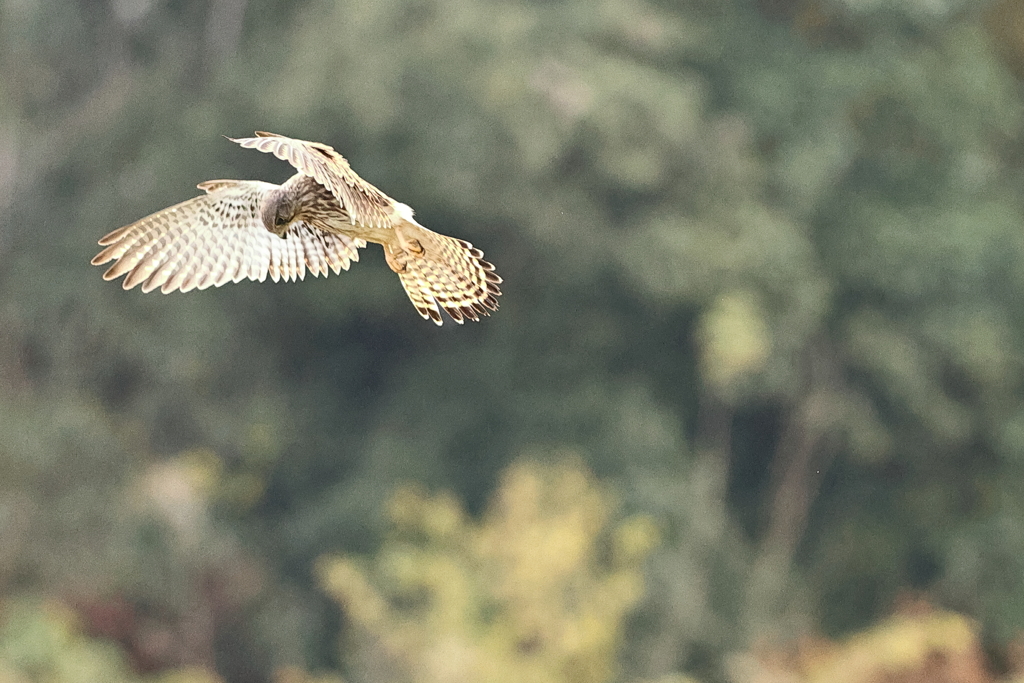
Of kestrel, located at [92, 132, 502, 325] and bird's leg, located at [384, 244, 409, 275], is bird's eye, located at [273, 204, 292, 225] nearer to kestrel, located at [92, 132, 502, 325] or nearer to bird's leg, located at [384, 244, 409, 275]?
kestrel, located at [92, 132, 502, 325]

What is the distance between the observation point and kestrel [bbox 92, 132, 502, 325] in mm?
5227

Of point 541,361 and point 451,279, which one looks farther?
point 541,361

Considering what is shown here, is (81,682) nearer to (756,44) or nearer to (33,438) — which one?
(33,438)

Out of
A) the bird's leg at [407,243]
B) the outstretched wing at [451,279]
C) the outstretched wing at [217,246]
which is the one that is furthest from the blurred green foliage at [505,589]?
the bird's leg at [407,243]

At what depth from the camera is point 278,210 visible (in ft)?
17.5

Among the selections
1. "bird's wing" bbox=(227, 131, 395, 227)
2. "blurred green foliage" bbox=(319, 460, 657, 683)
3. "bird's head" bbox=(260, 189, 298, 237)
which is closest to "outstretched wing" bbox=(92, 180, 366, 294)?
"bird's head" bbox=(260, 189, 298, 237)

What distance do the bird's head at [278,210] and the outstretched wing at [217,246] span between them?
0.10m

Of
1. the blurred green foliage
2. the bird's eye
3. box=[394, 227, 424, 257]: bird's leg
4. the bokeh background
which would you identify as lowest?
box=[394, 227, 424, 257]: bird's leg

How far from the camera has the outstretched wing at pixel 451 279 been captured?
525cm

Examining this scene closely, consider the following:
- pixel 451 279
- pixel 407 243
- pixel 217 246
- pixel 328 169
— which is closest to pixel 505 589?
pixel 217 246

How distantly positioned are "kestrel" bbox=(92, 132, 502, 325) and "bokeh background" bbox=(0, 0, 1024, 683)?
786 centimetres

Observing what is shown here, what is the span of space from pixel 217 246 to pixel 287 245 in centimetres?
25

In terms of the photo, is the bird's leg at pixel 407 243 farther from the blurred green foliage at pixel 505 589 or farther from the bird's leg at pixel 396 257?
the blurred green foliage at pixel 505 589

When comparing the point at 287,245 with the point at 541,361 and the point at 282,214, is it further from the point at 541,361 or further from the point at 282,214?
the point at 541,361
